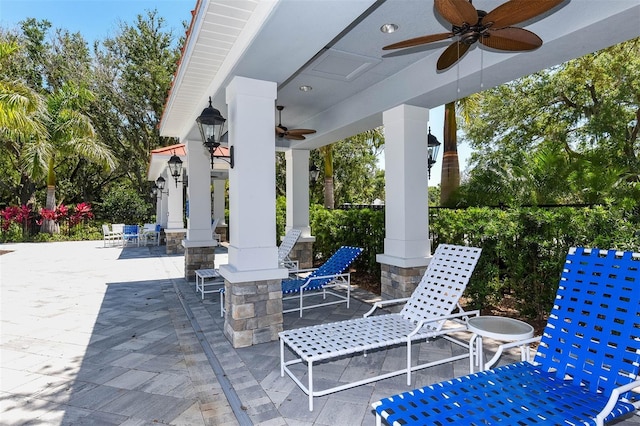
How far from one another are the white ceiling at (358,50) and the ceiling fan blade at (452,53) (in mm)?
317

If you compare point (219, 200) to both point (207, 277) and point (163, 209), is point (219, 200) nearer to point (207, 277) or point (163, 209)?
point (163, 209)

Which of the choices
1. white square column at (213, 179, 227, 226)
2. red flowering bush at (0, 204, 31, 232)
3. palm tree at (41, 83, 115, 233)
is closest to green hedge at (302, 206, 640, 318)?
white square column at (213, 179, 227, 226)

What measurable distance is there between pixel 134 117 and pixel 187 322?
19.7 metres

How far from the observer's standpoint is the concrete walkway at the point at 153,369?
2.73 metres

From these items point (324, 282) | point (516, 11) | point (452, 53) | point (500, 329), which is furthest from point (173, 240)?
point (516, 11)

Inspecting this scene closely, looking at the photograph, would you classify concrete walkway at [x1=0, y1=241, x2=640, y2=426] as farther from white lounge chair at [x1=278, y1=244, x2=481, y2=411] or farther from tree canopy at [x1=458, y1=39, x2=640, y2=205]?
tree canopy at [x1=458, y1=39, x2=640, y2=205]

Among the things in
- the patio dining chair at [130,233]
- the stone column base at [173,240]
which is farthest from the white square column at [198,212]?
the patio dining chair at [130,233]

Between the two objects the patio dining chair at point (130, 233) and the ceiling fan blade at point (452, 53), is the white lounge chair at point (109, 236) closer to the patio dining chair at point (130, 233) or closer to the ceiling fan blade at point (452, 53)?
the patio dining chair at point (130, 233)

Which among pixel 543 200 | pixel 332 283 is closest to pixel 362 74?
pixel 332 283

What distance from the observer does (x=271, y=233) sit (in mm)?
4293

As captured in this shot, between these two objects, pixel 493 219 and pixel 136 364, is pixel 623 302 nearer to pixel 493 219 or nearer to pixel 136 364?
pixel 493 219

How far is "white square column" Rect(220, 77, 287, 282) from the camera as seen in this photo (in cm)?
410

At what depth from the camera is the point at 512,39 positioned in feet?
9.53

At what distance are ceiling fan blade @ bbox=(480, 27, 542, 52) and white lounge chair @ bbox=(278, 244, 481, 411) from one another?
2002 millimetres
